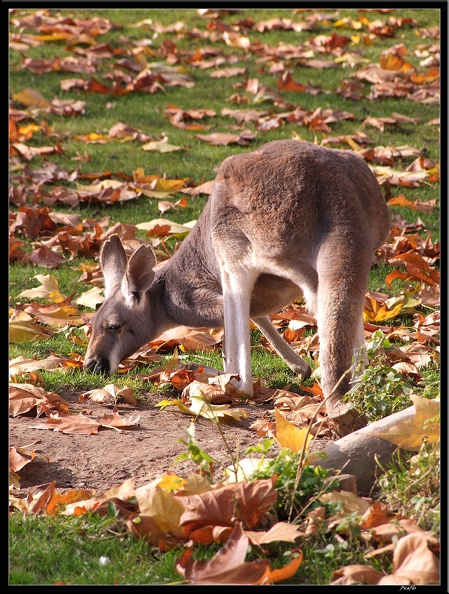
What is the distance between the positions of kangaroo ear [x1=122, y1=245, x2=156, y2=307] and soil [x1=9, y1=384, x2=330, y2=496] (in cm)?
110

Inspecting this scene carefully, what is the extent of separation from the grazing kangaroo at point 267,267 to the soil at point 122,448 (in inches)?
20.3

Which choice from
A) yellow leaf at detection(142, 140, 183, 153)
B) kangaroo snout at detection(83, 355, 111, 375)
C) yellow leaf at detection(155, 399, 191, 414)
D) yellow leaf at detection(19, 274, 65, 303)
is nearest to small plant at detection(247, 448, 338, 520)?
yellow leaf at detection(155, 399, 191, 414)

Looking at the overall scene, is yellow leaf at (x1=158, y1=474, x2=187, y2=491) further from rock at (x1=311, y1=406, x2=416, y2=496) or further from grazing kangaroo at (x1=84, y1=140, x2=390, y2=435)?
grazing kangaroo at (x1=84, y1=140, x2=390, y2=435)

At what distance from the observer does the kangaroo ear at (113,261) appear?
20.1ft

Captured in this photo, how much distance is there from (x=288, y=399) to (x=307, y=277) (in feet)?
2.20

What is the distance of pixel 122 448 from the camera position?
431 cm

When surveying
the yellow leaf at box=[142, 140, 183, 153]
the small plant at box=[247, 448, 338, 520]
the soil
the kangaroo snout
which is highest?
the yellow leaf at box=[142, 140, 183, 153]

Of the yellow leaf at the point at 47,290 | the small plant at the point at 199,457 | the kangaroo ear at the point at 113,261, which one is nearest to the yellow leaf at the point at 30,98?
the yellow leaf at the point at 47,290

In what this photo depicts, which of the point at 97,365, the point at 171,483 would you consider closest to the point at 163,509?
the point at 171,483

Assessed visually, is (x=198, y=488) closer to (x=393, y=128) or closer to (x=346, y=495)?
(x=346, y=495)

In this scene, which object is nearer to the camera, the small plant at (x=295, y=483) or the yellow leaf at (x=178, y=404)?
the small plant at (x=295, y=483)

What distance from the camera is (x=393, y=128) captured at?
1018 centimetres

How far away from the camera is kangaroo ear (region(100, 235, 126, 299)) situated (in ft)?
20.1

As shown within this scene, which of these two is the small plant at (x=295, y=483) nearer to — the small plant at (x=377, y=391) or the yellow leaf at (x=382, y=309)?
the small plant at (x=377, y=391)
